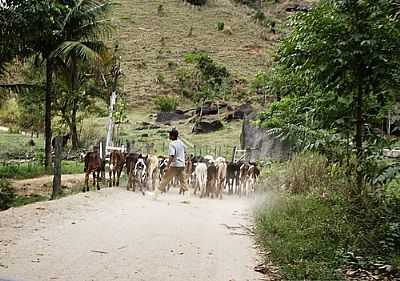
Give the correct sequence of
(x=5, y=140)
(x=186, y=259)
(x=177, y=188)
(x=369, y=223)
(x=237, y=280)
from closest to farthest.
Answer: (x=237, y=280) → (x=186, y=259) → (x=369, y=223) → (x=177, y=188) → (x=5, y=140)

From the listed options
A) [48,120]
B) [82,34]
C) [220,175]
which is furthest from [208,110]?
[220,175]

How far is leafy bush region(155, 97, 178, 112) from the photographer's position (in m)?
49.7

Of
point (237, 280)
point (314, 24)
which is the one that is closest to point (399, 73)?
point (314, 24)

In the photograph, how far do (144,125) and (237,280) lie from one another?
3632cm

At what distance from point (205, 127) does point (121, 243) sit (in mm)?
32609

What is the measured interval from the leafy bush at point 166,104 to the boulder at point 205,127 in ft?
27.1

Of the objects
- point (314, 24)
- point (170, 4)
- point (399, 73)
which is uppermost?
point (170, 4)

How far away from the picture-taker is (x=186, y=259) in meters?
8.00

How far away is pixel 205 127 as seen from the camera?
4125 centimetres

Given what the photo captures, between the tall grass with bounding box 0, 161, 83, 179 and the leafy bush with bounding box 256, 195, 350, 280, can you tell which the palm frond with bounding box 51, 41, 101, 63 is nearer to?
the tall grass with bounding box 0, 161, 83, 179

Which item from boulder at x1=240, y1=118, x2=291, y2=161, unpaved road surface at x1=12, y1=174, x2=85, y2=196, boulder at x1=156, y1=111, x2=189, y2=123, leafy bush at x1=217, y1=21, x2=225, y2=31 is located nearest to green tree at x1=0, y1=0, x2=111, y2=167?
unpaved road surface at x1=12, y1=174, x2=85, y2=196

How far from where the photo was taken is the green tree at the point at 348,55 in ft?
30.5

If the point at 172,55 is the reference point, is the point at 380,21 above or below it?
below

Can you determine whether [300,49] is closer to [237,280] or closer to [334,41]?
[334,41]
